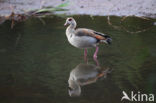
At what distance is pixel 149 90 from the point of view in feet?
22.2

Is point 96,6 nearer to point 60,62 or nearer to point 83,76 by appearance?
point 60,62

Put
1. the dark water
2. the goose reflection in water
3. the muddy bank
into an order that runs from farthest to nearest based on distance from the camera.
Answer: the muddy bank → the goose reflection in water → the dark water

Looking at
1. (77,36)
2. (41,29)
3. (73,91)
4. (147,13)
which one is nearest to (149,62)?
Answer: (77,36)

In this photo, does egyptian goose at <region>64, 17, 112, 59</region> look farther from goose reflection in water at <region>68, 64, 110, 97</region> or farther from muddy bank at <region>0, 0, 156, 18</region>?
muddy bank at <region>0, 0, 156, 18</region>

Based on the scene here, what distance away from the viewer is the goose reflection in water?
6888 mm

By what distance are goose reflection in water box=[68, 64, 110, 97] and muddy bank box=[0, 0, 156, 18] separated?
5.22 meters

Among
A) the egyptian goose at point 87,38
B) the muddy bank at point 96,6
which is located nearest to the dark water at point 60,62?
the egyptian goose at point 87,38

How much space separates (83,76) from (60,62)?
33.9 inches

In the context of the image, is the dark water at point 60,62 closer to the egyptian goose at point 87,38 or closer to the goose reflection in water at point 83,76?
the goose reflection in water at point 83,76

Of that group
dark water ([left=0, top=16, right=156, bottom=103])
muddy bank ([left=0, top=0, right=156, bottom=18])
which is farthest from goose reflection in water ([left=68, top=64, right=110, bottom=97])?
muddy bank ([left=0, top=0, right=156, bottom=18])

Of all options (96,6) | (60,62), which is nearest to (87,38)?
(60,62)

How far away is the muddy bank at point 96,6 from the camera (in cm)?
1312

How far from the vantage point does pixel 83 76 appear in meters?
7.54

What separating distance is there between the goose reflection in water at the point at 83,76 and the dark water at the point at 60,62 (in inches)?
4.0
